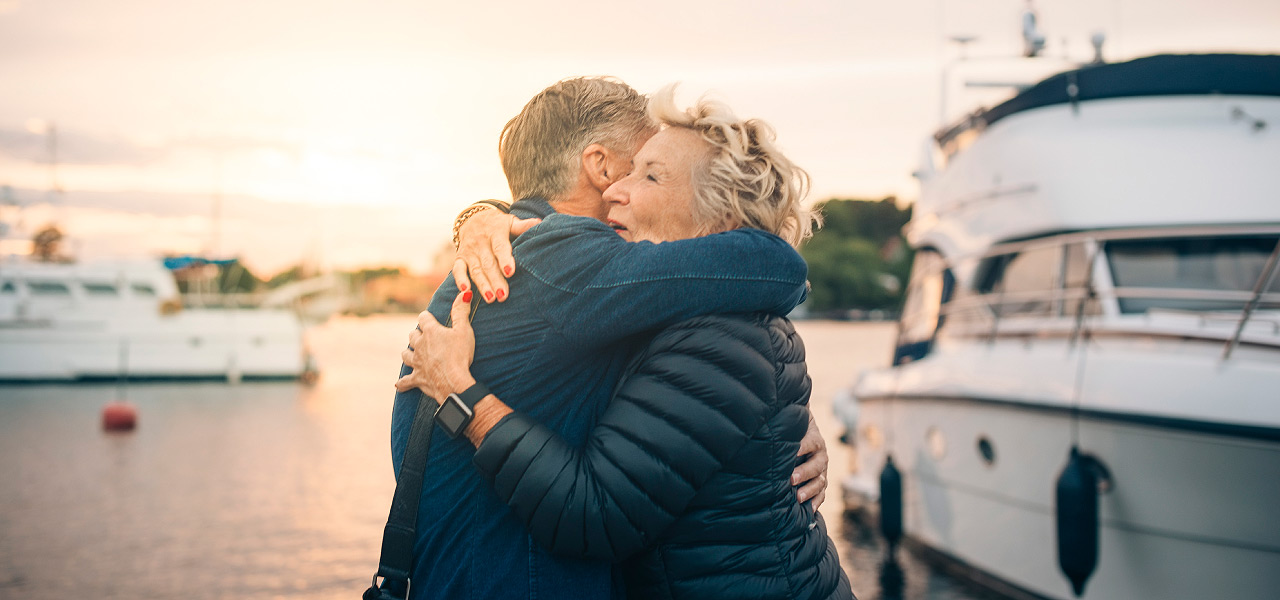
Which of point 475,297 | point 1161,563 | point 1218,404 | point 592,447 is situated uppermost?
point 475,297

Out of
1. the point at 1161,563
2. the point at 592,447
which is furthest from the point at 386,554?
the point at 1161,563

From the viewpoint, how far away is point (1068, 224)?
7.50 m

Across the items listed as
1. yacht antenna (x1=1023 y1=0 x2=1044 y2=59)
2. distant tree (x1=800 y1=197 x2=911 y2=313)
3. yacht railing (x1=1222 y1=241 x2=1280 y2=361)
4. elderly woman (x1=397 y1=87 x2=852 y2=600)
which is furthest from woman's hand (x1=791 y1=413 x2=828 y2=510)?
distant tree (x1=800 y1=197 x2=911 y2=313)

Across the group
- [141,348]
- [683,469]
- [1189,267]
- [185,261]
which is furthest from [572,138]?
[185,261]

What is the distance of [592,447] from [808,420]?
1.92 feet

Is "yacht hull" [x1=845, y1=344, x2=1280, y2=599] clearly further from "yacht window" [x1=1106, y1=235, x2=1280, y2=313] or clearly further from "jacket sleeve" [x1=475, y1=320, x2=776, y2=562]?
"jacket sleeve" [x1=475, y1=320, x2=776, y2=562]

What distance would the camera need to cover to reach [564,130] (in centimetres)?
208

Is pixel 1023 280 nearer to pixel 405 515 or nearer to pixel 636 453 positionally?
pixel 636 453

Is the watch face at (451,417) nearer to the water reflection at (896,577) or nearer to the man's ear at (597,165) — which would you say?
the man's ear at (597,165)

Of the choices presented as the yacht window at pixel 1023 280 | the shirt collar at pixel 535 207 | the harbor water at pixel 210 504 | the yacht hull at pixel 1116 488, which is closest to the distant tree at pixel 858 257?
the harbor water at pixel 210 504

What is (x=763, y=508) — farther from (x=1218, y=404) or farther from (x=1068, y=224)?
(x=1068, y=224)

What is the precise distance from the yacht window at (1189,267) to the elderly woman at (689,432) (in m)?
5.47

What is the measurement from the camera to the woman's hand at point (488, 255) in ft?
6.13

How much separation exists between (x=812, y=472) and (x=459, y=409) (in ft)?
2.90
